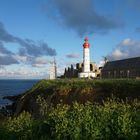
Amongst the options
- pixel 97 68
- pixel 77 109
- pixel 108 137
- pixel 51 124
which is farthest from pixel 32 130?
pixel 97 68

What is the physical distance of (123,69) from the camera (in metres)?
61.1

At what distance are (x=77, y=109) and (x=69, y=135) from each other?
1584mm

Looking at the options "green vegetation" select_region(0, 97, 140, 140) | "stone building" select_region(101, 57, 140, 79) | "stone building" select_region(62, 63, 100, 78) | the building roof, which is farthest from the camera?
"stone building" select_region(62, 63, 100, 78)

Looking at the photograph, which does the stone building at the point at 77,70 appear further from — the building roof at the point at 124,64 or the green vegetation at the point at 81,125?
the green vegetation at the point at 81,125

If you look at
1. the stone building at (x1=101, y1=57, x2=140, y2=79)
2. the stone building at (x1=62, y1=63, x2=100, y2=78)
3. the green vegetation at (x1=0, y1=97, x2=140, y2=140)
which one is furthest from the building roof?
the green vegetation at (x1=0, y1=97, x2=140, y2=140)

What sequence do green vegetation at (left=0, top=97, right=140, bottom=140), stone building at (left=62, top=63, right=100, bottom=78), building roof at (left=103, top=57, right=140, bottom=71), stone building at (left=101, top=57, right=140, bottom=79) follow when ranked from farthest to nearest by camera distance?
stone building at (left=62, top=63, right=100, bottom=78) → building roof at (left=103, top=57, right=140, bottom=71) → stone building at (left=101, top=57, right=140, bottom=79) → green vegetation at (left=0, top=97, right=140, bottom=140)

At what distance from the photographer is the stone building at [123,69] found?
189 feet

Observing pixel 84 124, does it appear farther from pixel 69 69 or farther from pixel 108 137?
pixel 69 69

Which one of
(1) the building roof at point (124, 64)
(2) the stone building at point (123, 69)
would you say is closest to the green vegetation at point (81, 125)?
(2) the stone building at point (123, 69)

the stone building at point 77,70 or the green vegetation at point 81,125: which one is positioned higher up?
the stone building at point 77,70

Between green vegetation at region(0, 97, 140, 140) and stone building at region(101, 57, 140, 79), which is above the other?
stone building at region(101, 57, 140, 79)

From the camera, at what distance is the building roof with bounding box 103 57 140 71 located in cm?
5847

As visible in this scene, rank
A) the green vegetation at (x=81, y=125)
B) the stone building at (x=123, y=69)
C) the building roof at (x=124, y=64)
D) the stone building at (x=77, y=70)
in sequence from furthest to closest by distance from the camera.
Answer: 1. the stone building at (x=77, y=70)
2. the building roof at (x=124, y=64)
3. the stone building at (x=123, y=69)
4. the green vegetation at (x=81, y=125)

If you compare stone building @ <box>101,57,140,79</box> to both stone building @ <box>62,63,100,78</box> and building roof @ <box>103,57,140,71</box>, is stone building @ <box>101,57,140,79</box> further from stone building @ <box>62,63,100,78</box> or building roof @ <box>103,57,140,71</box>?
stone building @ <box>62,63,100,78</box>
